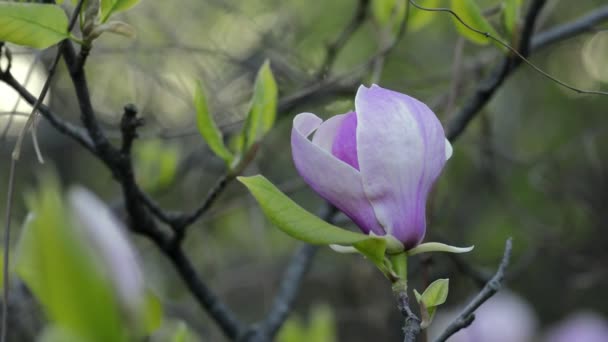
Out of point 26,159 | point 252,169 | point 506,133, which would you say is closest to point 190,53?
point 252,169

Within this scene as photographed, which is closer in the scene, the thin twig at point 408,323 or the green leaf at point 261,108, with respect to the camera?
the thin twig at point 408,323

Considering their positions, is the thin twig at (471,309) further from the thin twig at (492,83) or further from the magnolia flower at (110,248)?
the thin twig at (492,83)

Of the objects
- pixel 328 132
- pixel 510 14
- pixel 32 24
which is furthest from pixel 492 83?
pixel 32 24

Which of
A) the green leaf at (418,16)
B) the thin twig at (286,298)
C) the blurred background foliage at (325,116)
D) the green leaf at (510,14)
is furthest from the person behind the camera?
the blurred background foliage at (325,116)

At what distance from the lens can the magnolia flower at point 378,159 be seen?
0.51 m

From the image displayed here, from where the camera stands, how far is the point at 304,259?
98 cm

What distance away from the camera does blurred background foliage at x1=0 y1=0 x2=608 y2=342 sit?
123cm

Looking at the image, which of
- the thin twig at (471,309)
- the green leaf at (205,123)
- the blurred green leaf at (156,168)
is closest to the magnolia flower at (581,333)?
the thin twig at (471,309)

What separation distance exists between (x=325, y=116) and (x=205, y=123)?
1.28 feet

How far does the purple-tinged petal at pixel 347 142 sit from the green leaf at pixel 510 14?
1.02ft

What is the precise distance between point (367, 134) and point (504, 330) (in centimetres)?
29

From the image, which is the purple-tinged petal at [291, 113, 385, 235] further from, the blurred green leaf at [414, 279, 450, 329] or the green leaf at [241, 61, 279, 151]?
the green leaf at [241, 61, 279, 151]

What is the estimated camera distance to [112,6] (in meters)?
0.59

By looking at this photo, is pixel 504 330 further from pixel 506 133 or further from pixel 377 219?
pixel 506 133
